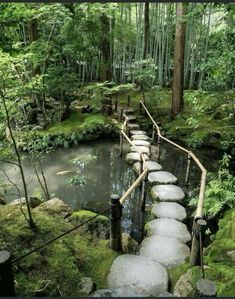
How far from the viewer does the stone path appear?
3.89 metres

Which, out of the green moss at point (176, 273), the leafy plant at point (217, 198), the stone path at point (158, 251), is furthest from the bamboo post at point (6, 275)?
the leafy plant at point (217, 198)

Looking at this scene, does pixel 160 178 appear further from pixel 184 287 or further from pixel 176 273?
pixel 184 287

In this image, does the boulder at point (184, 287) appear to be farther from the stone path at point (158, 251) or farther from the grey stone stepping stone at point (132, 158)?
the grey stone stepping stone at point (132, 158)

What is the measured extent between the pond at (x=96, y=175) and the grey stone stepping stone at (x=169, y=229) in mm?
808

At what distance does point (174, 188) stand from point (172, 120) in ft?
21.0

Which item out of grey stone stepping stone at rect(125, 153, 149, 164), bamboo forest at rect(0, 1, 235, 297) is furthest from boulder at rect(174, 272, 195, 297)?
grey stone stepping stone at rect(125, 153, 149, 164)

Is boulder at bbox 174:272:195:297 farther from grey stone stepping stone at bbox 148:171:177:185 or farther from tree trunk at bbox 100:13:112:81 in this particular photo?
tree trunk at bbox 100:13:112:81

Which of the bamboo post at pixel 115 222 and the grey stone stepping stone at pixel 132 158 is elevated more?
the bamboo post at pixel 115 222

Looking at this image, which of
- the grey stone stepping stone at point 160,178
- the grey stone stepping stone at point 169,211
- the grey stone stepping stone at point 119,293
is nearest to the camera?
the grey stone stepping stone at point 119,293

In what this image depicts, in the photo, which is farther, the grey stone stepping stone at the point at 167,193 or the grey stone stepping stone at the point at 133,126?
the grey stone stepping stone at the point at 133,126

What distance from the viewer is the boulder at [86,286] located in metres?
3.53

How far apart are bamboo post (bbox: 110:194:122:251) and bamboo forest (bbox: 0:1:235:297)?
0.01m

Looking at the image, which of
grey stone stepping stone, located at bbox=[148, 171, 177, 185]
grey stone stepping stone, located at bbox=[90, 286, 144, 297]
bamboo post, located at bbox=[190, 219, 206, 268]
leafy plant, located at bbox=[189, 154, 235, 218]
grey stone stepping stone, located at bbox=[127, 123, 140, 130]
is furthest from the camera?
grey stone stepping stone, located at bbox=[127, 123, 140, 130]

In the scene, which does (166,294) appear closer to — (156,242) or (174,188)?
(156,242)
